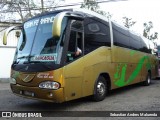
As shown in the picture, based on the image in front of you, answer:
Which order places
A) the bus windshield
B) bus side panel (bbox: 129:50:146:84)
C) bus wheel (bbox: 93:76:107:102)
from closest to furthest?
1. the bus windshield
2. bus wheel (bbox: 93:76:107:102)
3. bus side panel (bbox: 129:50:146:84)

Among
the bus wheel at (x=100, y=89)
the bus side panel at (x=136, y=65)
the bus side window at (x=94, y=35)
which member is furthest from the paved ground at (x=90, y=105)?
the bus side panel at (x=136, y=65)

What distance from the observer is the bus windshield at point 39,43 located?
8.58 m

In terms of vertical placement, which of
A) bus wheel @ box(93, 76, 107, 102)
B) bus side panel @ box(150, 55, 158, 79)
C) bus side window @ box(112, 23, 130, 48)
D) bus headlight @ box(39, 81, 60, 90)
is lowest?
bus side panel @ box(150, 55, 158, 79)

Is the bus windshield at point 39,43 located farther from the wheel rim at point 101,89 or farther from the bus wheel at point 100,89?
the wheel rim at point 101,89

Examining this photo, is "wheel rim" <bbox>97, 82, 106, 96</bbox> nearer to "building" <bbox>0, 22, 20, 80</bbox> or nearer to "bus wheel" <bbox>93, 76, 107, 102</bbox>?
"bus wheel" <bbox>93, 76, 107, 102</bbox>

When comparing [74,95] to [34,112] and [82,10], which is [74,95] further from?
[82,10]

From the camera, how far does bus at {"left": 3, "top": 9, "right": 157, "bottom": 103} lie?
27.6 feet

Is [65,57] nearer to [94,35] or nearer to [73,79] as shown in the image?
[73,79]

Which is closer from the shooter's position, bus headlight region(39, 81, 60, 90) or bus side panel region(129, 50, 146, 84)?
bus headlight region(39, 81, 60, 90)

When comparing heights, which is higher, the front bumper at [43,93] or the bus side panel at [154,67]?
the front bumper at [43,93]

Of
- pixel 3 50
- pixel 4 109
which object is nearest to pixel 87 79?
pixel 4 109

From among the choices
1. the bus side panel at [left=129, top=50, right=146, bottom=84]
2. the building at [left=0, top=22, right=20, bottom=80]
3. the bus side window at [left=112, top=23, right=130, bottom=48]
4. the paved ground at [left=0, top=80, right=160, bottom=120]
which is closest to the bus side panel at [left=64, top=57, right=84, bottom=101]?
the paved ground at [left=0, top=80, right=160, bottom=120]

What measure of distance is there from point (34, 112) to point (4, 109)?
1109mm

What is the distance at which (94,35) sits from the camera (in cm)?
1038
